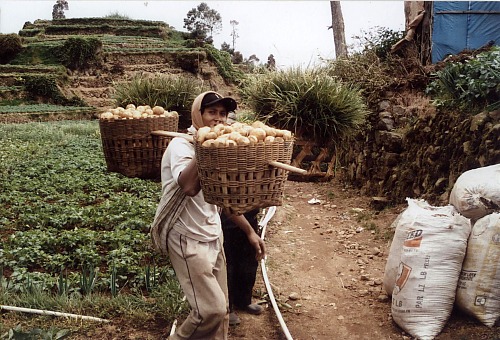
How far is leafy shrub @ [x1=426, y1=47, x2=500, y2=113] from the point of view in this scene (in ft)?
14.8

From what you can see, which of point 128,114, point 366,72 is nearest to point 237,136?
point 128,114

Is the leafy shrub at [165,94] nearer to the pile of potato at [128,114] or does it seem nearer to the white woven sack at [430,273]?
the pile of potato at [128,114]

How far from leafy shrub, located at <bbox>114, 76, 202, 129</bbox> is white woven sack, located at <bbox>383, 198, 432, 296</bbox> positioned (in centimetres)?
171

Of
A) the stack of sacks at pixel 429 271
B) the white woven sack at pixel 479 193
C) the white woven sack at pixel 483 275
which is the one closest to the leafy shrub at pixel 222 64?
the white woven sack at pixel 479 193

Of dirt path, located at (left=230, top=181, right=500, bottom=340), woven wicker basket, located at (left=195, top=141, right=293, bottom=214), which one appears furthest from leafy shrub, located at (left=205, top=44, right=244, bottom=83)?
woven wicker basket, located at (left=195, top=141, right=293, bottom=214)

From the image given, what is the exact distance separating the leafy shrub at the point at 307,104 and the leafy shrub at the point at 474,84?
1.75 meters

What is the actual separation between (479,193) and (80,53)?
21.7 m

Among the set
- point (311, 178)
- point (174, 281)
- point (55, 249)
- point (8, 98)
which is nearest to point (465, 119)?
point (311, 178)

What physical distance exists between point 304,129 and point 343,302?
146cm

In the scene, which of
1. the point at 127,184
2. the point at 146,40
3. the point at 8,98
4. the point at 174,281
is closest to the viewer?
the point at 174,281

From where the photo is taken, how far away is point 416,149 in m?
6.00

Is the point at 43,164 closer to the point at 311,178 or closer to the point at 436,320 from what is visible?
the point at 311,178

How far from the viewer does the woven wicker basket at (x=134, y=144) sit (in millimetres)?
2666

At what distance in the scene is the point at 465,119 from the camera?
4.88 metres
